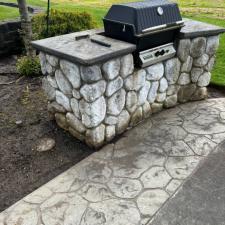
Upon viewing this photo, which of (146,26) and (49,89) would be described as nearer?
(146,26)

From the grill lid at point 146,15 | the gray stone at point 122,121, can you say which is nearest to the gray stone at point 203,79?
the grill lid at point 146,15

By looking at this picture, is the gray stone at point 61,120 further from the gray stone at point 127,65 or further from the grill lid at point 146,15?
the grill lid at point 146,15

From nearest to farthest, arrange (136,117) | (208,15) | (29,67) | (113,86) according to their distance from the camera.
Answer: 1. (113,86)
2. (136,117)
3. (29,67)
4. (208,15)

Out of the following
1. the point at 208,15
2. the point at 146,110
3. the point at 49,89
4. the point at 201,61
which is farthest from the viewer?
the point at 208,15

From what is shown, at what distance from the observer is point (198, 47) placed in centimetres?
447

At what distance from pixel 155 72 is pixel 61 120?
148 centimetres

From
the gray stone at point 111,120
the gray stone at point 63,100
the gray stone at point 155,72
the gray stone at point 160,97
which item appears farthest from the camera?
the gray stone at point 160,97

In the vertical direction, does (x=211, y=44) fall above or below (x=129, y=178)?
above

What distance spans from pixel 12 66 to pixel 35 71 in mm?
884

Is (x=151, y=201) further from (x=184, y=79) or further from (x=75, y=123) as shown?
(x=184, y=79)

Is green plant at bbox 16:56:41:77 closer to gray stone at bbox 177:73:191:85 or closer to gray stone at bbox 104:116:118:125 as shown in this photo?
gray stone at bbox 104:116:118:125

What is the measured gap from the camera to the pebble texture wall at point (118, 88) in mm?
3510

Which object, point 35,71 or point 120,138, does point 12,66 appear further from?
point 120,138

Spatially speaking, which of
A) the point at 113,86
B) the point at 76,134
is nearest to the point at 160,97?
the point at 113,86
